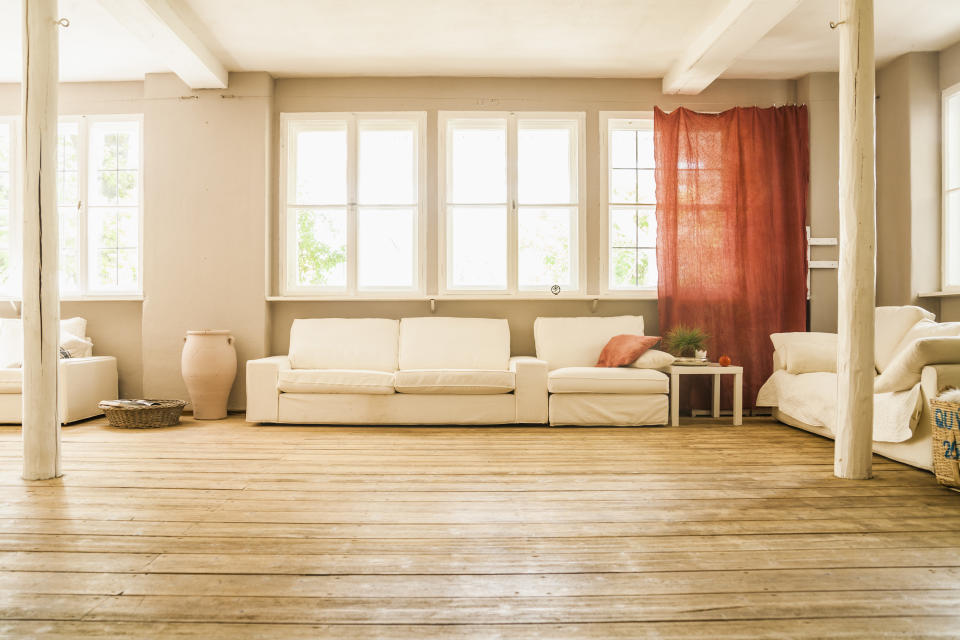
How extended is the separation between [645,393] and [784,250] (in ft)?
6.92

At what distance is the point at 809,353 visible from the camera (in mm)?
4875

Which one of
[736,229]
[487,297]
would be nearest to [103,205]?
[487,297]

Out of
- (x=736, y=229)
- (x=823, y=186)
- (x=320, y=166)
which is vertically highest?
(x=320, y=166)

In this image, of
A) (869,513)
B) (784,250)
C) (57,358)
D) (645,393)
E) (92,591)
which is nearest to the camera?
(92,591)

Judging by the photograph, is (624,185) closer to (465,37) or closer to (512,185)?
(512,185)

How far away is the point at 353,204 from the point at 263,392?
2020 millimetres

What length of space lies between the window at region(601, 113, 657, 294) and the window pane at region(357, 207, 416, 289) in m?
2.02

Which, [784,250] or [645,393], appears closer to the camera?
[645,393]

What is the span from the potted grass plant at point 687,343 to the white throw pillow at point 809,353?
25.7 inches

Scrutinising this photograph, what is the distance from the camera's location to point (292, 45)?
514cm

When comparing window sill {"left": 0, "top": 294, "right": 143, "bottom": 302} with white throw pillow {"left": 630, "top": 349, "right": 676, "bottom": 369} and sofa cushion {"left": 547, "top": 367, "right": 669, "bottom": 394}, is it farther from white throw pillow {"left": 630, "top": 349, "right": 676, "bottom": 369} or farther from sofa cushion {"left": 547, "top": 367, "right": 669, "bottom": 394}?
white throw pillow {"left": 630, "top": 349, "right": 676, "bottom": 369}

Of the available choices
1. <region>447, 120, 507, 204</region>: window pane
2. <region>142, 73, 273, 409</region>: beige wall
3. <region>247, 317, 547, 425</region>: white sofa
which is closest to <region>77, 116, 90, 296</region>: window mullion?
<region>142, 73, 273, 409</region>: beige wall

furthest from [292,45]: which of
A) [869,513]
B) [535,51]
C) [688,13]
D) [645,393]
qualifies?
[869,513]

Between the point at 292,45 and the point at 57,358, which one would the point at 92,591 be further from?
the point at 292,45
